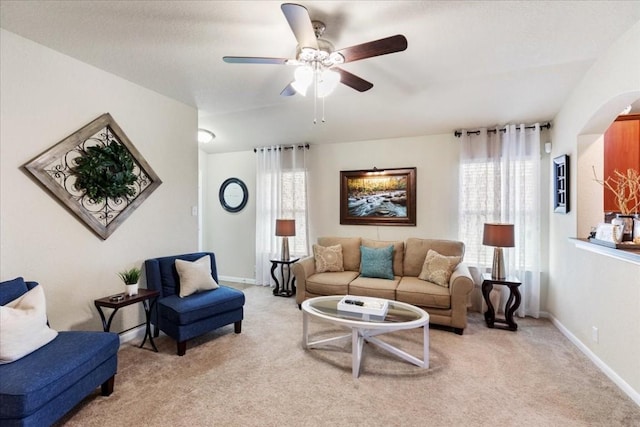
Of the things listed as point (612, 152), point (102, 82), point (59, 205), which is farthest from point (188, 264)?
point (612, 152)

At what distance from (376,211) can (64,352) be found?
382cm

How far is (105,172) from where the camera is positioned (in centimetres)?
282

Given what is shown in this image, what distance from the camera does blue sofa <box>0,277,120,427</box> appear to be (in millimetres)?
1549

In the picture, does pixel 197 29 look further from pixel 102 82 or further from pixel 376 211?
pixel 376 211

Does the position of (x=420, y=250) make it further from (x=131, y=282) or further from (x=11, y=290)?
(x=11, y=290)

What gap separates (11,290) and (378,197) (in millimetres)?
4041

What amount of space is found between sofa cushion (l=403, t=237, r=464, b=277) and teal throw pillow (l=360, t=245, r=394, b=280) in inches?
10.1

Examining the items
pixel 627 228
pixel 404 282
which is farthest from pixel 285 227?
pixel 627 228

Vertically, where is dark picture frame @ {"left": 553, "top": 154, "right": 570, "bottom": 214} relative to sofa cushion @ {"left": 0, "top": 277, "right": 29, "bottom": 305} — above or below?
above

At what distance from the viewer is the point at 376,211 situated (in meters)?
4.64

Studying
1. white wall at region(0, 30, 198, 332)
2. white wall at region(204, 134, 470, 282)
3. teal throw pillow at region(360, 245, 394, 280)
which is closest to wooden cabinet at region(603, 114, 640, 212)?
white wall at region(204, 134, 470, 282)

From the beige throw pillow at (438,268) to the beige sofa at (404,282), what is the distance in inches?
2.2

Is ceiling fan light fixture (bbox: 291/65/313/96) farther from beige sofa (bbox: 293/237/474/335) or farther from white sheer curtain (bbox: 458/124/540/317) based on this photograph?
white sheer curtain (bbox: 458/124/540/317)

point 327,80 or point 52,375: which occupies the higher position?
point 327,80
